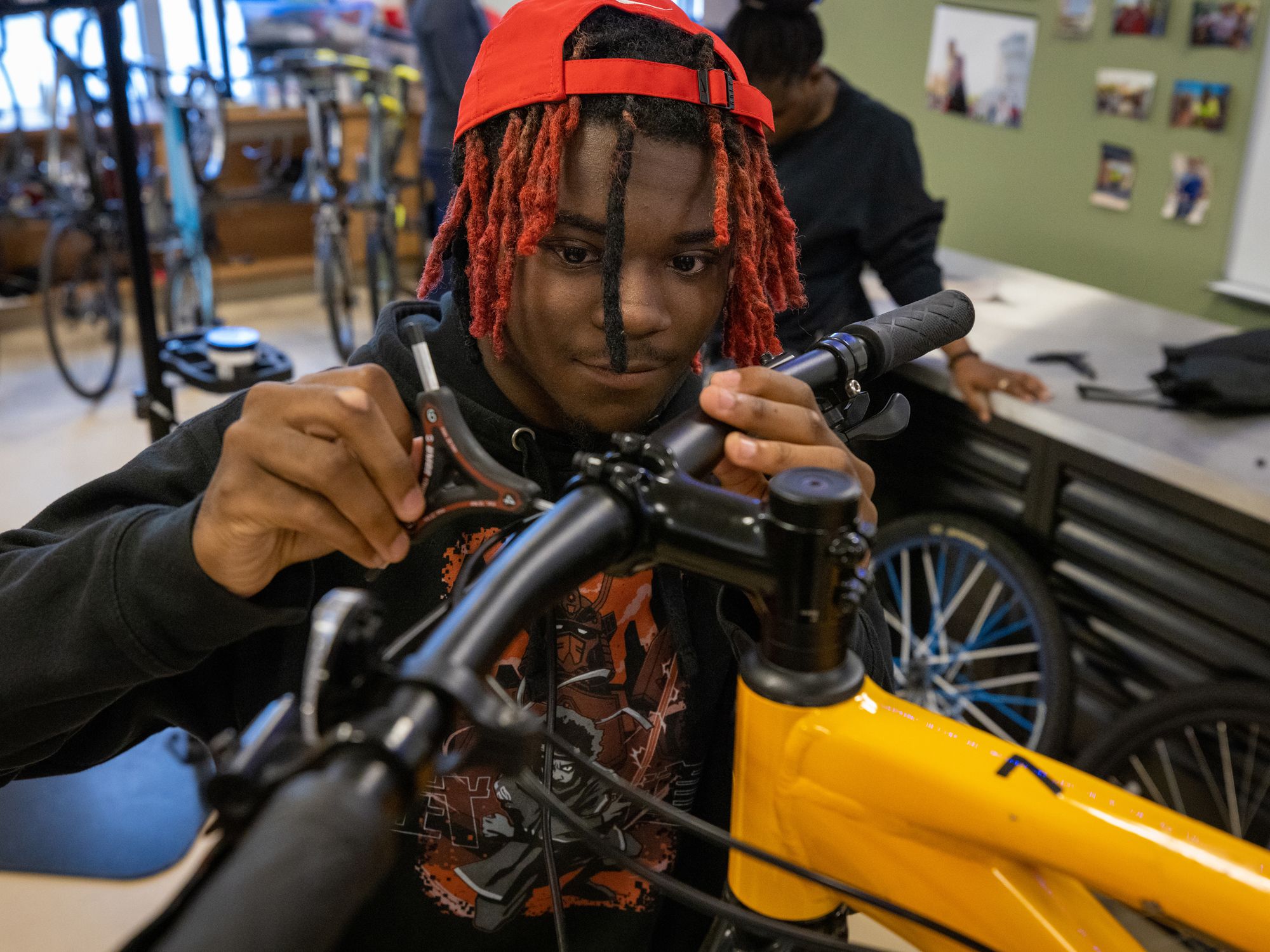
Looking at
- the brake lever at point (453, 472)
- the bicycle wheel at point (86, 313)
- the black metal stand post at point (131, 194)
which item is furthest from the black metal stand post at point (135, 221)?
the bicycle wheel at point (86, 313)

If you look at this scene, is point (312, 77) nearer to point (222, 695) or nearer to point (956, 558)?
point (956, 558)

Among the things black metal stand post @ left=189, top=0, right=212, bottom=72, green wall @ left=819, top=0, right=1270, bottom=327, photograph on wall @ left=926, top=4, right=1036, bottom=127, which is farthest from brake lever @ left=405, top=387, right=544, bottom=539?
photograph on wall @ left=926, top=4, right=1036, bottom=127

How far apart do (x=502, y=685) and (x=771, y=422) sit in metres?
0.43

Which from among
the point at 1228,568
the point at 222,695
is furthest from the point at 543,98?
the point at 1228,568

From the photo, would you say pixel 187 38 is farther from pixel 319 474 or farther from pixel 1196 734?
pixel 319 474

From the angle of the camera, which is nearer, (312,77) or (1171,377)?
(1171,377)

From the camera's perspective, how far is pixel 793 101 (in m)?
2.30

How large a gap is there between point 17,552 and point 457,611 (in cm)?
54

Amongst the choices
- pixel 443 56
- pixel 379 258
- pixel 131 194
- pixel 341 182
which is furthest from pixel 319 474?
pixel 341 182

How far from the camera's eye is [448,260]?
3.36 feet

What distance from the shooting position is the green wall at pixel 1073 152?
316 cm

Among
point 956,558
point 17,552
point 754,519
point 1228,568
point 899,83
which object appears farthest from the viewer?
point 899,83

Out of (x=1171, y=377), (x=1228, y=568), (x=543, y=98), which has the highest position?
(x=543, y=98)

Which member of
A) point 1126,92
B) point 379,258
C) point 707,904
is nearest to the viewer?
point 707,904
